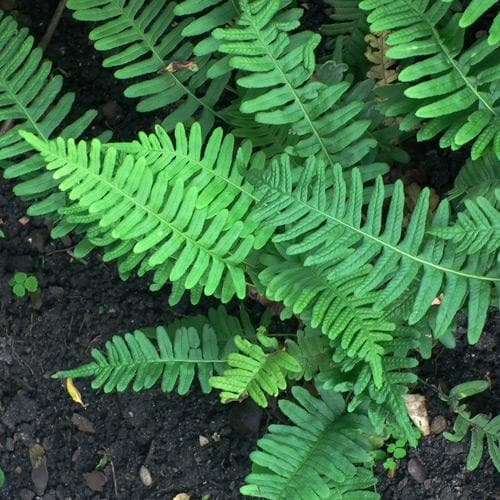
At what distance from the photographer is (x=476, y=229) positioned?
1.84 m

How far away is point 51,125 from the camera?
225 centimetres

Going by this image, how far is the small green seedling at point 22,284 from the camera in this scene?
2676 mm

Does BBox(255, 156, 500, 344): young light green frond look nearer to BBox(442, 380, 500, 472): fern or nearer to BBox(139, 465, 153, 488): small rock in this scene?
BBox(442, 380, 500, 472): fern

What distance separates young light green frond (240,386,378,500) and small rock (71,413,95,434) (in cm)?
70

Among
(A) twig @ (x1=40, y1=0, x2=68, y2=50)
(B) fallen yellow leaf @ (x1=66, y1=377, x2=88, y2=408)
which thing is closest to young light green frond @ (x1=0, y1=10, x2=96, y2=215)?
(A) twig @ (x1=40, y1=0, x2=68, y2=50)

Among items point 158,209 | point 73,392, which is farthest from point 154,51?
point 73,392

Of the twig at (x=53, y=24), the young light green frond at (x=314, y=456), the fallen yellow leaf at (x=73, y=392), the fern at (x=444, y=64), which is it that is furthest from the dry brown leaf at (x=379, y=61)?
the fallen yellow leaf at (x=73, y=392)

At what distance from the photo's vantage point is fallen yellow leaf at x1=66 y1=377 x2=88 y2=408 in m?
2.58

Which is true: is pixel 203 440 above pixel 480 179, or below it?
below

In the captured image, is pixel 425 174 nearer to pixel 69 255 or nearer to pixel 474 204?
pixel 474 204

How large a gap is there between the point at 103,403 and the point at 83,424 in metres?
0.09

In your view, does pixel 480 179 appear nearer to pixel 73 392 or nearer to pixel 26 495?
pixel 73 392

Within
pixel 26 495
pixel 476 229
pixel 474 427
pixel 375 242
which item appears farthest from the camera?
pixel 26 495

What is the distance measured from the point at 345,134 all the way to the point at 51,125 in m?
0.80
